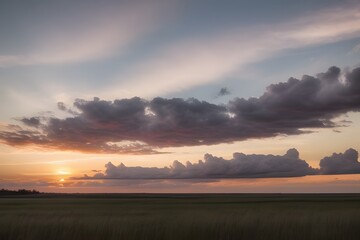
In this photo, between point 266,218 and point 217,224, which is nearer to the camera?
point 217,224

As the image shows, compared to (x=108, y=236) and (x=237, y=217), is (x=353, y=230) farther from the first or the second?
(x=108, y=236)

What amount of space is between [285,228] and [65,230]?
21.2 ft

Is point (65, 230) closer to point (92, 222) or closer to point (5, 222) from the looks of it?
point (92, 222)

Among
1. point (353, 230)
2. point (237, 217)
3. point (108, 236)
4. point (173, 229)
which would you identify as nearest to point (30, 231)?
point (108, 236)

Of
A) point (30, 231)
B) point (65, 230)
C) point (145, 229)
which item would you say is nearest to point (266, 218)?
point (145, 229)

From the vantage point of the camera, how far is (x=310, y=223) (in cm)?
1273

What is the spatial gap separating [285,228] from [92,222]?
581 centimetres

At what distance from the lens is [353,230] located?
1288 cm

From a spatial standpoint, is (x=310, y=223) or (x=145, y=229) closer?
(x=145, y=229)

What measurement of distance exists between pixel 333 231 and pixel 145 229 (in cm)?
570

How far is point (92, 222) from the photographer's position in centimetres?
1247

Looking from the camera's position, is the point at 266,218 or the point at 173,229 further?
the point at 266,218

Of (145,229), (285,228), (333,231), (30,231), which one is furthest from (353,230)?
(30,231)

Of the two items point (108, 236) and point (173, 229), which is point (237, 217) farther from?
point (108, 236)
